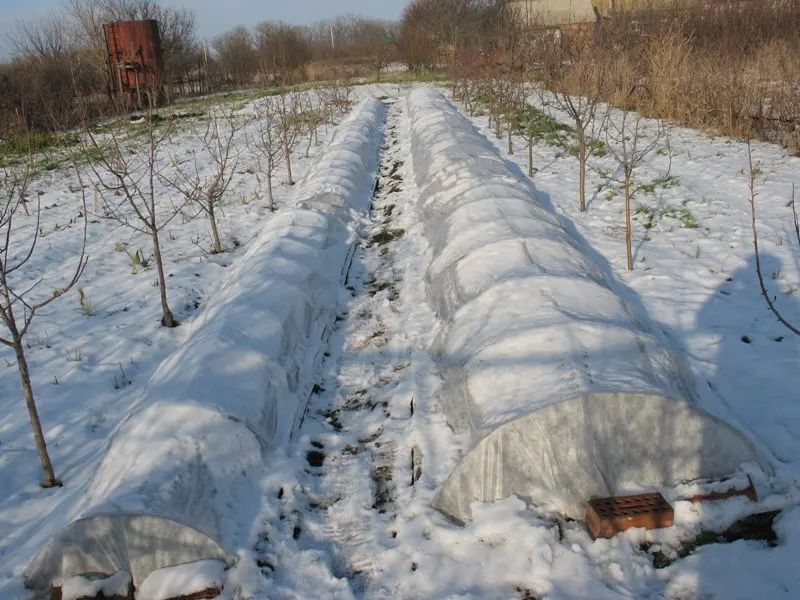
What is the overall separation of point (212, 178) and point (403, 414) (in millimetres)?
7691

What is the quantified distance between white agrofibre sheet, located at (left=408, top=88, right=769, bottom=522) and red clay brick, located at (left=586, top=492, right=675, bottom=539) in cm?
9

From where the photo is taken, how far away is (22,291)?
19.2 ft

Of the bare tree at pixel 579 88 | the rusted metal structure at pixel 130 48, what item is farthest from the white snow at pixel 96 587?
the rusted metal structure at pixel 130 48

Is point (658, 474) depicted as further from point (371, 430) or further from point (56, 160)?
point (56, 160)

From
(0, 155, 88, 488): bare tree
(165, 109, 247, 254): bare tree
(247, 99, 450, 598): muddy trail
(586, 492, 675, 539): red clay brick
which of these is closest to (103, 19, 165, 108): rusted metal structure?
(165, 109, 247, 254): bare tree

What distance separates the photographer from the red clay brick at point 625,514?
2.54 m

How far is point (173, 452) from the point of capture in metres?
2.86

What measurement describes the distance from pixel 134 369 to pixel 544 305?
3249 millimetres

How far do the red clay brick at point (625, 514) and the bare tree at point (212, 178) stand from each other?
5.13m

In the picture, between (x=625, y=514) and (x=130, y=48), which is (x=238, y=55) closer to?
(x=130, y=48)

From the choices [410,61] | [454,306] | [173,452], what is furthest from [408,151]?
[410,61]

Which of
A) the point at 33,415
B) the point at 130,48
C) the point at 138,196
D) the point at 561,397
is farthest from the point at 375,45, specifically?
the point at 561,397

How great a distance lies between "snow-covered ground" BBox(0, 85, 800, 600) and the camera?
2.50m

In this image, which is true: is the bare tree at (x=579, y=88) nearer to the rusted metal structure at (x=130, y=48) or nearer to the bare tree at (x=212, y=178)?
the bare tree at (x=212, y=178)
